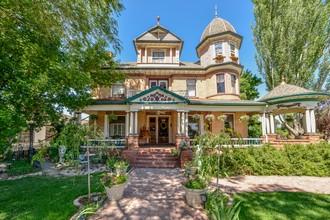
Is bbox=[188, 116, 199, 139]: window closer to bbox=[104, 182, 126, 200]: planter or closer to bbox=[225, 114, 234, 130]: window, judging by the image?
bbox=[225, 114, 234, 130]: window

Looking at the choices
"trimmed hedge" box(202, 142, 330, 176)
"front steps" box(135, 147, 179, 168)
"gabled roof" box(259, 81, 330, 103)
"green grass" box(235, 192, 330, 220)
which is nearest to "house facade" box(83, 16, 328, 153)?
"gabled roof" box(259, 81, 330, 103)

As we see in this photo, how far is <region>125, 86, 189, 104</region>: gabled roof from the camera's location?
11.2 m

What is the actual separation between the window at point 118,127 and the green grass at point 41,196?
6.83 meters

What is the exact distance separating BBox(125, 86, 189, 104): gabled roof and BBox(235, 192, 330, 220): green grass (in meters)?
7.24

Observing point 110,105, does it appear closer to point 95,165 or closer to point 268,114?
point 95,165

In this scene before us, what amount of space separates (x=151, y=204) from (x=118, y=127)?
34.5 feet

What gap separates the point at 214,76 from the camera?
14656mm

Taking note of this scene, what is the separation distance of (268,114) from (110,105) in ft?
43.5

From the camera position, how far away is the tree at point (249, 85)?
22.9 m

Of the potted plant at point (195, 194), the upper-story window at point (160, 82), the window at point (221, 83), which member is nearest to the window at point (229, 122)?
the window at point (221, 83)

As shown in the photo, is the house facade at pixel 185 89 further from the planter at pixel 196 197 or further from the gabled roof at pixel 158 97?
the planter at pixel 196 197

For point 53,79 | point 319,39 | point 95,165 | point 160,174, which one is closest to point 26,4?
point 53,79

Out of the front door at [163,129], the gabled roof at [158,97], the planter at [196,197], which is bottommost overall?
the planter at [196,197]

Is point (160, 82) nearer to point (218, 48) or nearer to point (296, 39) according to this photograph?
point (218, 48)
